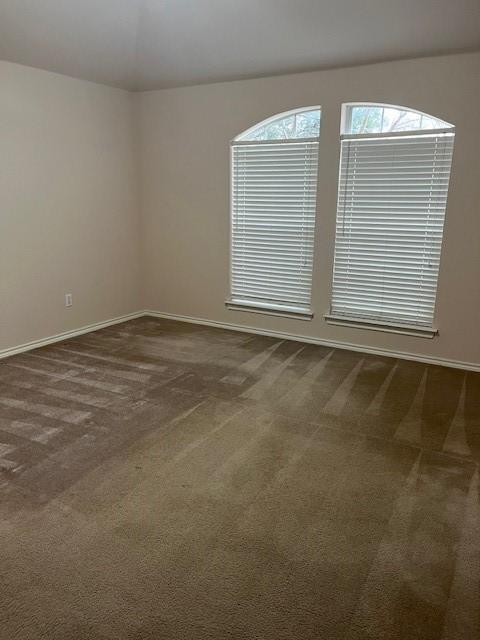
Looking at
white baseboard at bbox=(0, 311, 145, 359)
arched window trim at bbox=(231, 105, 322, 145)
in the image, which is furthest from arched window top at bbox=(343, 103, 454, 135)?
white baseboard at bbox=(0, 311, 145, 359)

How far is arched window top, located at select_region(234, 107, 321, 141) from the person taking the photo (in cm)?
429

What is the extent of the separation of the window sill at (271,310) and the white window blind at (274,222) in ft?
0.04

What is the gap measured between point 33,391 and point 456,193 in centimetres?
356

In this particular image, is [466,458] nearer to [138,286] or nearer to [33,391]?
[33,391]

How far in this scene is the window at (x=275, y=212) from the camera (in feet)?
14.4

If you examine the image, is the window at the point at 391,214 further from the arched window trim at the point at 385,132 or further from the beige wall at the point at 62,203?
the beige wall at the point at 62,203

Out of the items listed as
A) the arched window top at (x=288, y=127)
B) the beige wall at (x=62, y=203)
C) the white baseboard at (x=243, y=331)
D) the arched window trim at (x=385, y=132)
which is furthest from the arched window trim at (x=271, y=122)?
the white baseboard at (x=243, y=331)

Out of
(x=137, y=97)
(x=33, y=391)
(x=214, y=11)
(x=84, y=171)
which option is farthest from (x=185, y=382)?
(x=137, y=97)

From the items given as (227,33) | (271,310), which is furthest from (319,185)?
(227,33)

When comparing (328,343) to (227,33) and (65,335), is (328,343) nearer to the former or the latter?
(65,335)

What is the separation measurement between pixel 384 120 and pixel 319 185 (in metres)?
0.74

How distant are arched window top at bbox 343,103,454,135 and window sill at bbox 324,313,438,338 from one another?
1620 millimetres

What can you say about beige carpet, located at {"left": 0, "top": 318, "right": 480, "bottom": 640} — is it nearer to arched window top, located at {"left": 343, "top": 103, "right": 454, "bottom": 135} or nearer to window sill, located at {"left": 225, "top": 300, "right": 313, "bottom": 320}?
window sill, located at {"left": 225, "top": 300, "right": 313, "bottom": 320}

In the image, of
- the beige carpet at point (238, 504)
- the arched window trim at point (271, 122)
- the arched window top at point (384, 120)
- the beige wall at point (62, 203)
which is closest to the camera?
the beige carpet at point (238, 504)
